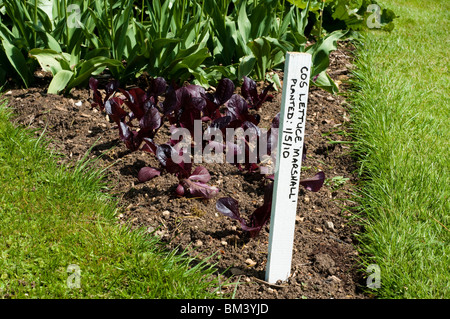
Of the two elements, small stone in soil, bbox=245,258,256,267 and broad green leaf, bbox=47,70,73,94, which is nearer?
small stone in soil, bbox=245,258,256,267

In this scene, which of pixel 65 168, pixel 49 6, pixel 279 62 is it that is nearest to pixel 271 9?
pixel 279 62

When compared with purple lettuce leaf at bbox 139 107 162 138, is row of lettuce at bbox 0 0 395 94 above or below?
above

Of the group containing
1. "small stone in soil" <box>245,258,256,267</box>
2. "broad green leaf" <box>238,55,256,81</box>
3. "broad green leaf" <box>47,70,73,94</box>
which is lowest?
"small stone in soil" <box>245,258,256,267</box>

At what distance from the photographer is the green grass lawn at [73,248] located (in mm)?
1908

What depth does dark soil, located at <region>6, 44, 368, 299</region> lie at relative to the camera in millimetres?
2094

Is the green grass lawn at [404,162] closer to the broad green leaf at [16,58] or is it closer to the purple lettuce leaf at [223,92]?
the purple lettuce leaf at [223,92]

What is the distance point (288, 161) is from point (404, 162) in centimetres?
121

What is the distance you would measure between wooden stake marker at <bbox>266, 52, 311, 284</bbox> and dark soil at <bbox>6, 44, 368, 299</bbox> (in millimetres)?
147

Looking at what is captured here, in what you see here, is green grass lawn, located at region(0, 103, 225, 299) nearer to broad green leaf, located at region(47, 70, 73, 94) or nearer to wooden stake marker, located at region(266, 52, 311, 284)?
wooden stake marker, located at region(266, 52, 311, 284)

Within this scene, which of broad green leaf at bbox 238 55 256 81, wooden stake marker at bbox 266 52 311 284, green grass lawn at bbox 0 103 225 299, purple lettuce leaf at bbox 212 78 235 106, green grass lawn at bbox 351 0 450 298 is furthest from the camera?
broad green leaf at bbox 238 55 256 81

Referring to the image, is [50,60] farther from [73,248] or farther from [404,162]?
[404,162]

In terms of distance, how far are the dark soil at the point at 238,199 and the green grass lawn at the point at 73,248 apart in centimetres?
12

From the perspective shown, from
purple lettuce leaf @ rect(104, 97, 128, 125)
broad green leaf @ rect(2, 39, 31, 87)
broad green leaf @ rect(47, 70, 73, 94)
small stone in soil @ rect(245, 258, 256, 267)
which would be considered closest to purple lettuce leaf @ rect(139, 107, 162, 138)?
purple lettuce leaf @ rect(104, 97, 128, 125)

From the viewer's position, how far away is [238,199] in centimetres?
253
